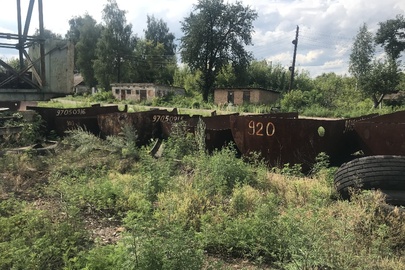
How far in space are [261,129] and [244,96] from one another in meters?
34.6

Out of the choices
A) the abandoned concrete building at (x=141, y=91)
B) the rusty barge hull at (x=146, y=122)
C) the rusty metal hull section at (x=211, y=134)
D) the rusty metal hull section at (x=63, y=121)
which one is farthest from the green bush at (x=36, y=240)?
the abandoned concrete building at (x=141, y=91)

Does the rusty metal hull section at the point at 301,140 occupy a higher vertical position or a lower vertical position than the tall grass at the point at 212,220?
higher

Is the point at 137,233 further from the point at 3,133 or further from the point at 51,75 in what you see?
the point at 3,133

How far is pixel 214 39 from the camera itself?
145ft

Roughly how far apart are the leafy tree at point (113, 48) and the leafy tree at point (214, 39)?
1534 cm

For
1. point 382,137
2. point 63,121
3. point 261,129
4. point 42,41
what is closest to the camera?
point 382,137

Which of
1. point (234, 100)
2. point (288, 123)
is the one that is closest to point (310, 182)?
point (288, 123)

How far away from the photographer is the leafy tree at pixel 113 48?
2151 inches

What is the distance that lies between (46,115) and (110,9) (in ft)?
168

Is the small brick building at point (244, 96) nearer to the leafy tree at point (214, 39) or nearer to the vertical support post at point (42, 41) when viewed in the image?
the leafy tree at point (214, 39)

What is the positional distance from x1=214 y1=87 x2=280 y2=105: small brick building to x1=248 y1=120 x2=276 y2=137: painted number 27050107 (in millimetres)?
33197

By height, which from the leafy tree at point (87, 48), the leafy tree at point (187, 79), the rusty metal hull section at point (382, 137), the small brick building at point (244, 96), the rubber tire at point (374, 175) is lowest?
the rubber tire at point (374, 175)

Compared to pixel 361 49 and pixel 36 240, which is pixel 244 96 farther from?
pixel 36 240

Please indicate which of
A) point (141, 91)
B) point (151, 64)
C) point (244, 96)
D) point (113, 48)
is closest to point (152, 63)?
point (151, 64)
